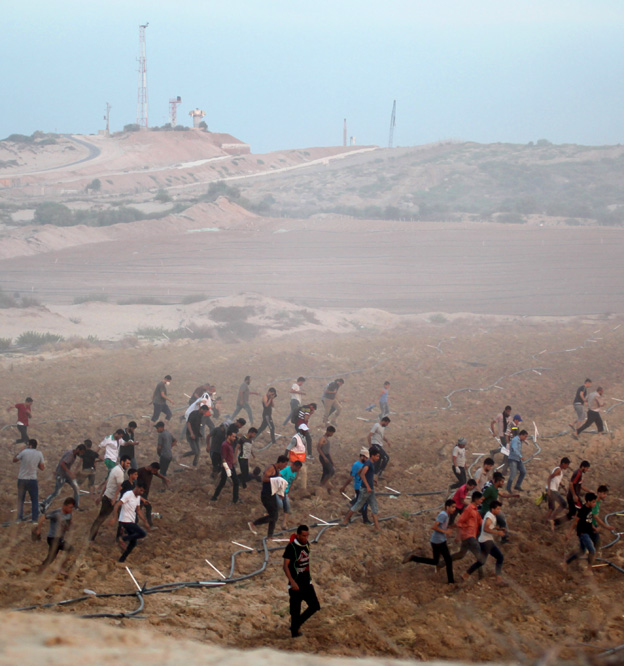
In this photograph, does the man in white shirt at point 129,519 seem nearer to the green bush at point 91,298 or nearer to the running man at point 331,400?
the running man at point 331,400

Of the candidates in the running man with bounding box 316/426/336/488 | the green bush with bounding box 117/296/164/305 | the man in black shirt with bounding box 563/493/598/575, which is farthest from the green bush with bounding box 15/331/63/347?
the man in black shirt with bounding box 563/493/598/575

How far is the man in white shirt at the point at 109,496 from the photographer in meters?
10.1

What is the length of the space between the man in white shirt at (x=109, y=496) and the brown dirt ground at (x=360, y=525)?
29 centimetres

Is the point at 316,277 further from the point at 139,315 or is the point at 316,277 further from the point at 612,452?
the point at 612,452

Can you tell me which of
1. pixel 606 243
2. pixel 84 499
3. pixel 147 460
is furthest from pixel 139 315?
pixel 606 243

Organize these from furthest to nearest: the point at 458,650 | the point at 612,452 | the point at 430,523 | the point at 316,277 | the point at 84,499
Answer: the point at 316,277 → the point at 612,452 → the point at 84,499 → the point at 430,523 → the point at 458,650

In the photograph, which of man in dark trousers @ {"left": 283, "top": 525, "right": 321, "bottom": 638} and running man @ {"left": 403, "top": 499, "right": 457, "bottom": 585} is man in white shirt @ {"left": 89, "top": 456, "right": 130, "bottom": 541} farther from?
running man @ {"left": 403, "top": 499, "right": 457, "bottom": 585}

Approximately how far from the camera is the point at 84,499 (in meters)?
12.4

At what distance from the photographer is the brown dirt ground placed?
302 inches

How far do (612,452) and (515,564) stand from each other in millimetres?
6282

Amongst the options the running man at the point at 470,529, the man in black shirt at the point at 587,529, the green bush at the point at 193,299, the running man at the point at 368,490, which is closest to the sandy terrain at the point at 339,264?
the green bush at the point at 193,299

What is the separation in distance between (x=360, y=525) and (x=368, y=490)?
0.92 m

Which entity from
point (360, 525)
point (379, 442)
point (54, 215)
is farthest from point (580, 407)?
point (54, 215)

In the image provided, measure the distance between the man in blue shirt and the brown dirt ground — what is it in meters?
0.43
